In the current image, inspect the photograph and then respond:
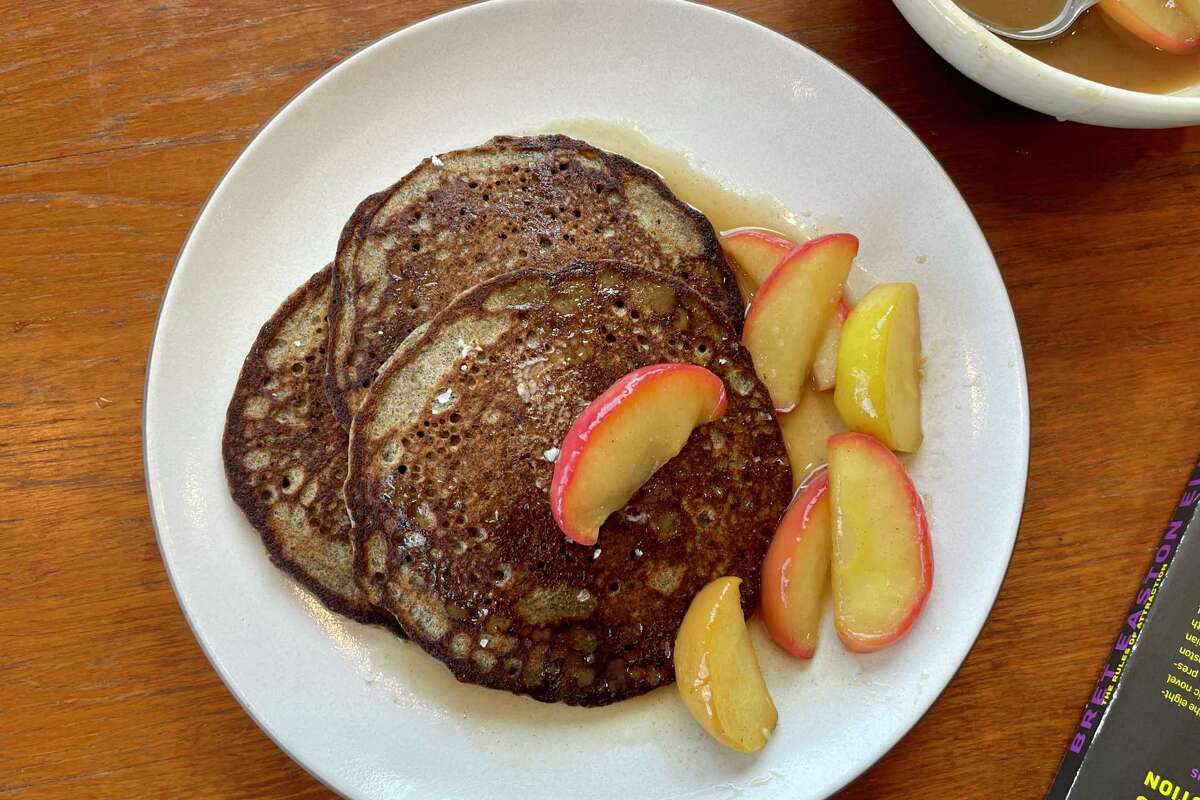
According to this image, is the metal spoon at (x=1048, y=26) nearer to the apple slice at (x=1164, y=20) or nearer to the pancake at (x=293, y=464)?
the apple slice at (x=1164, y=20)

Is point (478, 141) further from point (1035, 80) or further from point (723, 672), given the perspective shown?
point (723, 672)

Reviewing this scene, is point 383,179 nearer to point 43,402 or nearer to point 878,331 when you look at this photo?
point 43,402

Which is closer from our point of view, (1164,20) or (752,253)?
(1164,20)

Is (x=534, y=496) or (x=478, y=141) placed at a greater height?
(x=478, y=141)

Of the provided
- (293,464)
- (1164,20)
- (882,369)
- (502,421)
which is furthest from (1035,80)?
(293,464)

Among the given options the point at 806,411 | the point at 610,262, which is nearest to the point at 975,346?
the point at 806,411

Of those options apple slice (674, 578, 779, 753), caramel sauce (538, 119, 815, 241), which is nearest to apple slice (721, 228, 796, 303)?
caramel sauce (538, 119, 815, 241)
